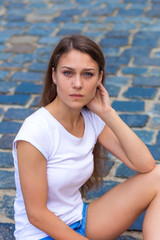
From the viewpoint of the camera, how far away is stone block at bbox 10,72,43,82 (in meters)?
5.63

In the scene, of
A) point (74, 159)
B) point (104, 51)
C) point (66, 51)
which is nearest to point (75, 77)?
point (66, 51)

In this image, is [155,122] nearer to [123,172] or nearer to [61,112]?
[123,172]

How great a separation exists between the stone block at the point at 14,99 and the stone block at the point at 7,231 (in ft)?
6.44

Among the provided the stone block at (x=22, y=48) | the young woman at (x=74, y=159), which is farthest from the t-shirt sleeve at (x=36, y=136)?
the stone block at (x=22, y=48)

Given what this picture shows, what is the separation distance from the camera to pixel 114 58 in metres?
6.04

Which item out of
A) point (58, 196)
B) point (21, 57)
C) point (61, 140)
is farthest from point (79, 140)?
point (21, 57)

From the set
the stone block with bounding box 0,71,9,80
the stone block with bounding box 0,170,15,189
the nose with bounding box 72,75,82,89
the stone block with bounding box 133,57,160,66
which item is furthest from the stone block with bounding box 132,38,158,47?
the nose with bounding box 72,75,82,89

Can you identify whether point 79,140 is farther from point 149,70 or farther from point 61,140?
point 149,70

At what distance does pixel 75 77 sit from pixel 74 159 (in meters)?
0.50

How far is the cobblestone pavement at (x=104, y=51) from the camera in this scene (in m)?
4.11

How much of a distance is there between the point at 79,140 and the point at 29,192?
1.65 feet

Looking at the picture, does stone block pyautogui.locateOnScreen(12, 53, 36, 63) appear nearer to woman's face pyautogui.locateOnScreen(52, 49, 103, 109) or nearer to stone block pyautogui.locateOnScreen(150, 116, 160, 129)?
stone block pyautogui.locateOnScreen(150, 116, 160, 129)

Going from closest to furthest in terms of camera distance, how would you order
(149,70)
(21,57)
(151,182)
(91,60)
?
(91,60) → (151,182) → (149,70) → (21,57)

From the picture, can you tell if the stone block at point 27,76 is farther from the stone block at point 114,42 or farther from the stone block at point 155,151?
the stone block at point 155,151
